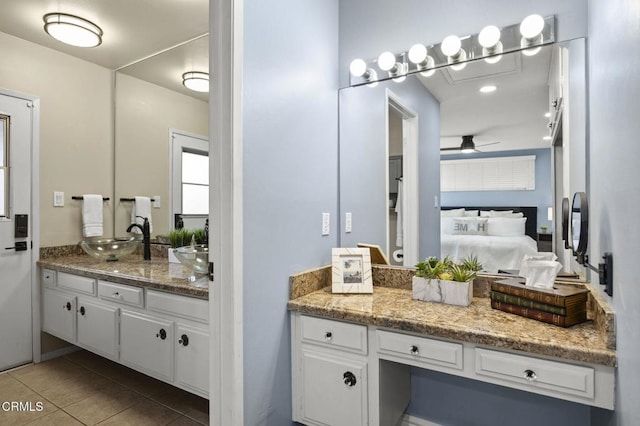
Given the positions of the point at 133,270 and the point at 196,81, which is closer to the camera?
the point at 133,270

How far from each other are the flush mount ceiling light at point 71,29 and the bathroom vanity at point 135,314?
1.66 meters

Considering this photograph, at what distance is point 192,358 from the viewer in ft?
6.29

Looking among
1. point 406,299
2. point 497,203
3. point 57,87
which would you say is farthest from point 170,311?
point 57,87

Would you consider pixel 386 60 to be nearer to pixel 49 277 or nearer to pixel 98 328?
pixel 98 328

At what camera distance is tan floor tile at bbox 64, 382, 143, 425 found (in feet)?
6.86

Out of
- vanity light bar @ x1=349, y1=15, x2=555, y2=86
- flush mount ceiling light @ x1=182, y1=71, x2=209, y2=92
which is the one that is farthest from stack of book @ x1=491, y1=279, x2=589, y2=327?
flush mount ceiling light @ x1=182, y1=71, x2=209, y2=92

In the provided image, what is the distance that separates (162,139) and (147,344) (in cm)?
189

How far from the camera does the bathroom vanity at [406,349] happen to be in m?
1.12

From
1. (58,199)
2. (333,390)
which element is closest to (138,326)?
(333,390)

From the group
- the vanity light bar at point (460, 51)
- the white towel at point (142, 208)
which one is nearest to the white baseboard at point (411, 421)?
the vanity light bar at point (460, 51)

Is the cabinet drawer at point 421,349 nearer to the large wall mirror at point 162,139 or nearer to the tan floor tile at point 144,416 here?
the tan floor tile at point 144,416

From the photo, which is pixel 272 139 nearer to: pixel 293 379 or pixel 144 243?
pixel 293 379

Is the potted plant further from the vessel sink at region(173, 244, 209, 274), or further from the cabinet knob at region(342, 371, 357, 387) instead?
the vessel sink at region(173, 244, 209, 274)

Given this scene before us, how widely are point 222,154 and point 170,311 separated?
110cm
